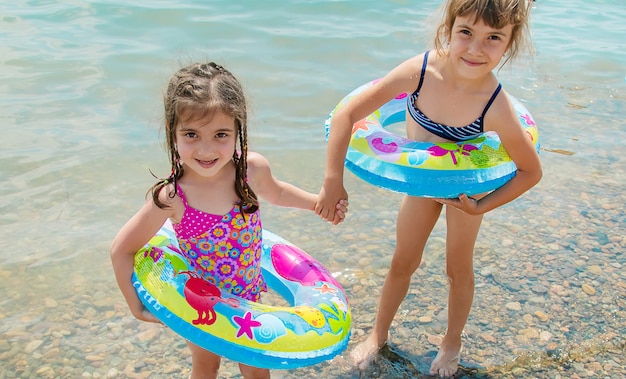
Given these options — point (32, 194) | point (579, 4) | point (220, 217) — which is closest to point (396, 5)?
point (579, 4)

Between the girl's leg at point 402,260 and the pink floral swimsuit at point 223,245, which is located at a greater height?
the pink floral swimsuit at point 223,245

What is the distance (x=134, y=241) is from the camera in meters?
2.52

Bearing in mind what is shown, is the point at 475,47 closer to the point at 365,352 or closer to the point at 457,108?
the point at 457,108

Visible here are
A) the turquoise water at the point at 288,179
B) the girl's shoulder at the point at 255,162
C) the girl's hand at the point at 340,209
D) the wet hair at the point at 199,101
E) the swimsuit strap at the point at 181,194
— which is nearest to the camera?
→ the wet hair at the point at 199,101

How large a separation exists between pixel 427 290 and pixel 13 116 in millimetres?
4313

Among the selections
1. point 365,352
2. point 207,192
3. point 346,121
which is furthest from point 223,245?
point 365,352

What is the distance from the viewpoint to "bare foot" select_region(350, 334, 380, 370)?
353 centimetres

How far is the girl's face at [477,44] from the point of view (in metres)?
2.84

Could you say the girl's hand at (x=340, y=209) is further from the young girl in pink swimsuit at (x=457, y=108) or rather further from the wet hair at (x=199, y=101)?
the wet hair at (x=199, y=101)

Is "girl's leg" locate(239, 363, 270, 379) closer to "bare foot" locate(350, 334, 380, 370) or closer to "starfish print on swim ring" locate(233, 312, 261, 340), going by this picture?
"starfish print on swim ring" locate(233, 312, 261, 340)

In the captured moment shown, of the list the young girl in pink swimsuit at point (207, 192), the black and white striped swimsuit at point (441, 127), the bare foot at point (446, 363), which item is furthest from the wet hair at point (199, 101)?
the bare foot at point (446, 363)

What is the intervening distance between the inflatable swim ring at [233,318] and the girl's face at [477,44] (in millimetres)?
1159

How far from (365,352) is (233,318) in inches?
51.4

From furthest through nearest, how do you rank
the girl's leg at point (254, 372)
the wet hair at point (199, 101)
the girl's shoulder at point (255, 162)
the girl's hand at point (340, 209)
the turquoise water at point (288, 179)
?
1. the turquoise water at point (288, 179)
2. the girl's hand at point (340, 209)
3. the girl's leg at point (254, 372)
4. the girl's shoulder at point (255, 162)
5. the wet hair at point (199, 101)
